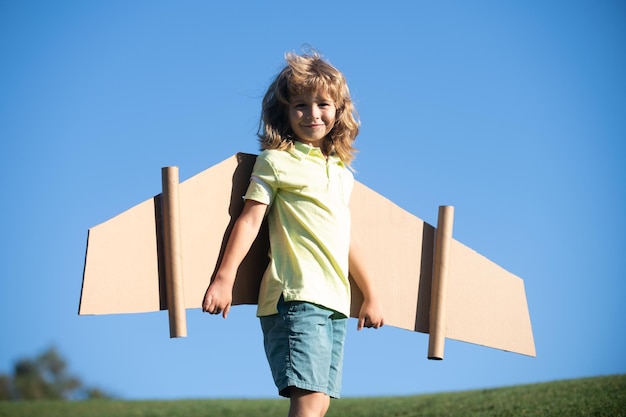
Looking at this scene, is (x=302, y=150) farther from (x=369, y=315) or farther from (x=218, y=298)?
(x=369, y=315)

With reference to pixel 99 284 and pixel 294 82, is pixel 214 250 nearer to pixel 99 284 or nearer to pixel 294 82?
pixel 99 284

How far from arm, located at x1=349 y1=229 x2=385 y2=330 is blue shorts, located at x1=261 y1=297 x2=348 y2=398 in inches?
19.8

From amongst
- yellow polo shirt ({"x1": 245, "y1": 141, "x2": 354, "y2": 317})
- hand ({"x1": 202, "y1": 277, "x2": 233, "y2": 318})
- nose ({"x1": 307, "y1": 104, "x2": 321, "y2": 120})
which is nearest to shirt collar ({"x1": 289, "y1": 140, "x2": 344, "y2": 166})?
yellow polo shirt ({"x1": 245, "y1": 141, "x2": 354, "y2": 317})

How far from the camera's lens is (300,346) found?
→ 3.60 meters

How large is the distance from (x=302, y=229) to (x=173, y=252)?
594mm

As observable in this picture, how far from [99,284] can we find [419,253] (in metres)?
1.82

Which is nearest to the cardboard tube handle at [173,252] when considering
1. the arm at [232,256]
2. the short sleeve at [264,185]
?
the arm at [232,256]

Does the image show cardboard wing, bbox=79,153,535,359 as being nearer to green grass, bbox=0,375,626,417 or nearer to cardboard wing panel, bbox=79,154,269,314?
cardboard wing panel, bbox=79,154,269,314

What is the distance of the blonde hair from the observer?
4000 millimetres

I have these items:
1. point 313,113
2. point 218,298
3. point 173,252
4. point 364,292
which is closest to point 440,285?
point 364,292

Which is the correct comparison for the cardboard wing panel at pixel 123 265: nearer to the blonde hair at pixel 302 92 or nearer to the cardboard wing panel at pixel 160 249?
the cardboard wing panel at pixel 160 249

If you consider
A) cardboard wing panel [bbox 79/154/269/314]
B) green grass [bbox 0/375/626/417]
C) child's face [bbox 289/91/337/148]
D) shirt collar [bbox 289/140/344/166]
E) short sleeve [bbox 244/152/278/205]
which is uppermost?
child's face [bbox 289/91/337/148]

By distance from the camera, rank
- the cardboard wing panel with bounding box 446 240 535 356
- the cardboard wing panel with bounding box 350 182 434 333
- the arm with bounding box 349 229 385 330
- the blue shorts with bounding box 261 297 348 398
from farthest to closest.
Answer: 1. the cardboard wing panel with bounding box 446 240 535 356
2. the cardboard wing panel with bounding box 350 182 434 333
3. the arm with bounding box 349 229 385 330
4. the blue shorts with bounding box 261 297 348 398

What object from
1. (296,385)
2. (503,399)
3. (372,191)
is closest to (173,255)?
(296,385)
